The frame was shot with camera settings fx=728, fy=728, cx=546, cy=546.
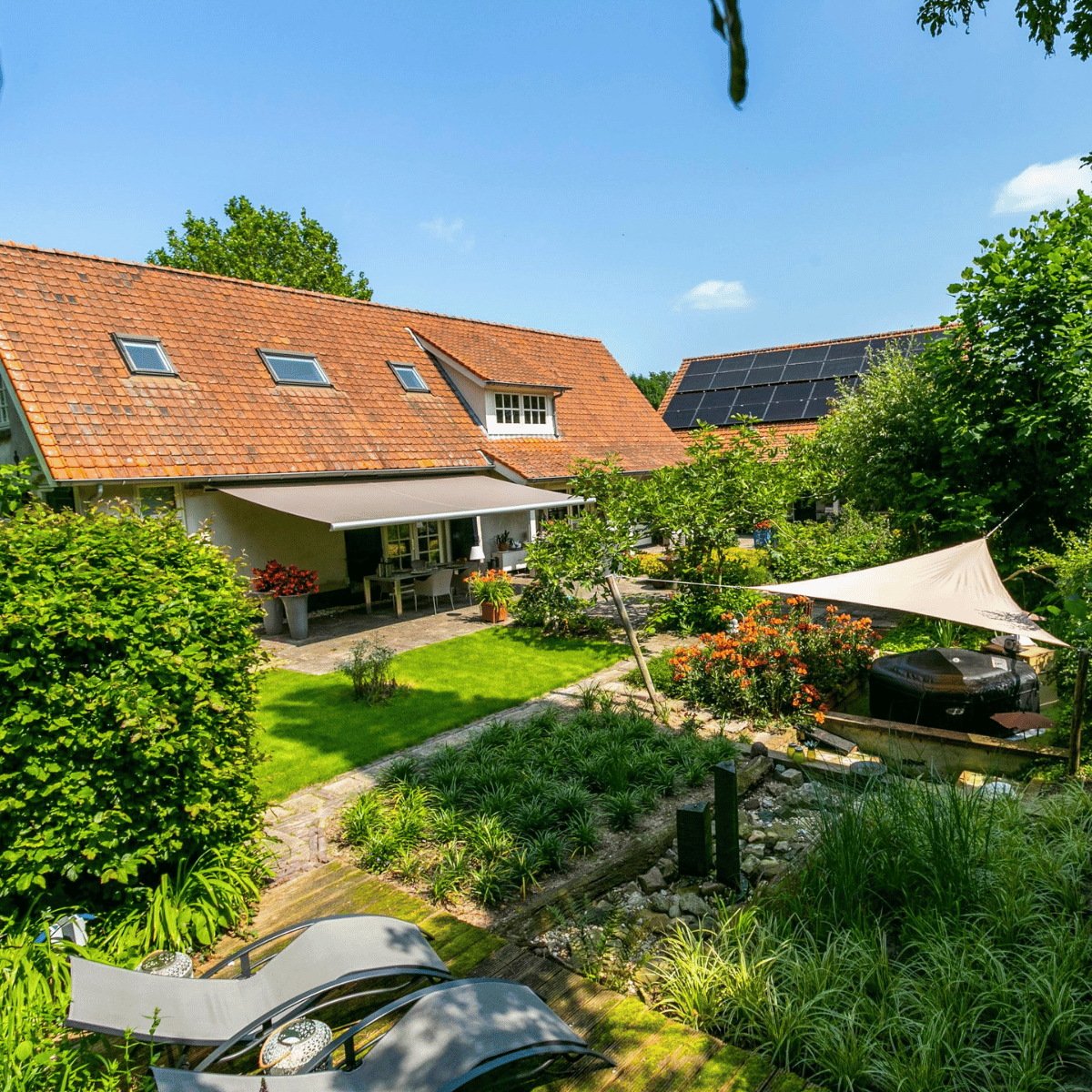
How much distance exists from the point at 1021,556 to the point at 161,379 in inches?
620

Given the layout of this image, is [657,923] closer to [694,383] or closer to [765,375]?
[765,375]

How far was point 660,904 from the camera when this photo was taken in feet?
16.9

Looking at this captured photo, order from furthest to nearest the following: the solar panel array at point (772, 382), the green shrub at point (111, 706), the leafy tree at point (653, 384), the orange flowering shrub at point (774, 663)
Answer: the leafy tree at point (653, 384), the solar panel array at point (772, 382), the orange flowering shrub at point (774, 663), the green shrub at point (111, 706)

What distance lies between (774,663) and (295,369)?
13.3m

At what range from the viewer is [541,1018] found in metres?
3.37

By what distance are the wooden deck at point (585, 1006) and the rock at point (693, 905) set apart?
1.17 m

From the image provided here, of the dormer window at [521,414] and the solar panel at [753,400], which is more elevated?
the solar panel at [753,400]

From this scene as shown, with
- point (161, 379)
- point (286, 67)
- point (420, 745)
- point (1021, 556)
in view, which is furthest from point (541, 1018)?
point (161, 379)

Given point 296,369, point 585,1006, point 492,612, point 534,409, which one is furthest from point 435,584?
point 585,1006

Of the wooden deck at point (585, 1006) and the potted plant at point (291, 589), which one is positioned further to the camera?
the potted plant at point (291, 589)

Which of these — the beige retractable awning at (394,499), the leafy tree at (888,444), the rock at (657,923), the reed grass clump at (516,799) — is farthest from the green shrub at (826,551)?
the rock at (657,923)

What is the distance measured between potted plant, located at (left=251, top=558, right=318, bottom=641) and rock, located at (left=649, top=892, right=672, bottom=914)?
10.5m

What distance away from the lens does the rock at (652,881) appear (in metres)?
5.43

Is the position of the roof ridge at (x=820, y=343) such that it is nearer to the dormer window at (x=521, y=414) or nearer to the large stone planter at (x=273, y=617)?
the dormer window at (x=521, y=414)
